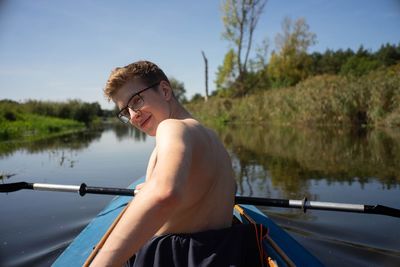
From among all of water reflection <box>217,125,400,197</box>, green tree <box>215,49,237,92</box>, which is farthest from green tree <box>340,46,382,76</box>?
water reflection <box>217,125,400,197</box>

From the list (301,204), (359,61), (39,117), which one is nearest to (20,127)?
(39,117)

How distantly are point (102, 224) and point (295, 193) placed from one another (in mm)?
3274

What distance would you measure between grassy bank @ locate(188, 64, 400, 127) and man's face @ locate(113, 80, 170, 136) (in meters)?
13.7

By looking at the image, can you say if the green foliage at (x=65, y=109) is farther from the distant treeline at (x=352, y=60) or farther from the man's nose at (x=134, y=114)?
the man's nose at (x=134, y=114)

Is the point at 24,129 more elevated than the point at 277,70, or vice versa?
the point at 277,70

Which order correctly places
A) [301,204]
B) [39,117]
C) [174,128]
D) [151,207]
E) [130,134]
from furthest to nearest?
1. [39,117]
2. [130,134]
3. [301,204]
4. [174,128]
5. [151,207]

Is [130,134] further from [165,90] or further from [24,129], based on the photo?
[165,90]

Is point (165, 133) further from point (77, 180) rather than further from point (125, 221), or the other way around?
point (77, 180)

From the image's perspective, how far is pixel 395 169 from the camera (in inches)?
263

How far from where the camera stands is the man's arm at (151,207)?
1048 millimetres

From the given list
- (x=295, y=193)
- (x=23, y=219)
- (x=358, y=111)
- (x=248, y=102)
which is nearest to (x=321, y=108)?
(x=358, y=111)

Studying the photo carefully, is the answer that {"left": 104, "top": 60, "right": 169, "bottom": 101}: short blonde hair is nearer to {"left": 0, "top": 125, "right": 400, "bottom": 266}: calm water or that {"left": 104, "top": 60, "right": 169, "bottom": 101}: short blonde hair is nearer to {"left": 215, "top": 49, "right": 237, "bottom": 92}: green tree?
{"left": 0, "top": 125, "right": 400, "bottom": 266}: calm water

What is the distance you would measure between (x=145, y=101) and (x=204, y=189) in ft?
1.69

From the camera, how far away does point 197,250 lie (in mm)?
1404
